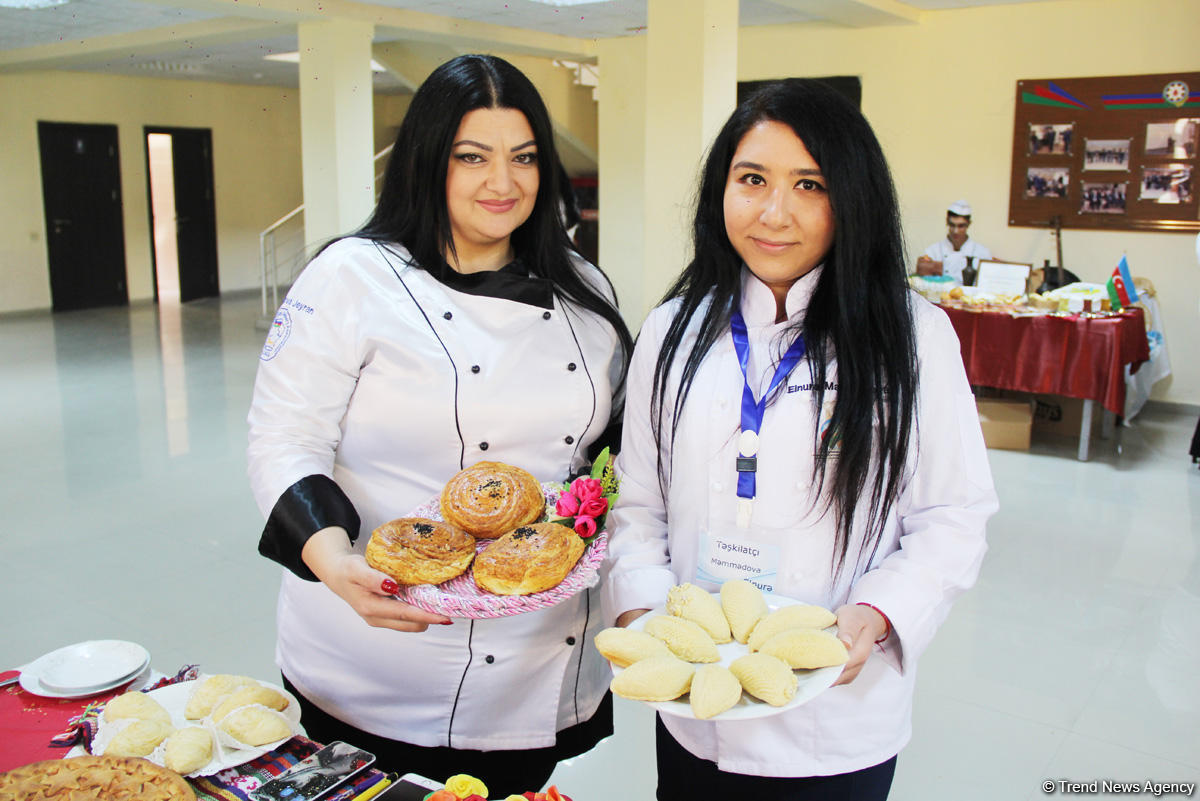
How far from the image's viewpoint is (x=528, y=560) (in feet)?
4.30

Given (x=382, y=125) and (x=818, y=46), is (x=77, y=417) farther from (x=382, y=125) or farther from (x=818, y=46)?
(x=382, y=125)

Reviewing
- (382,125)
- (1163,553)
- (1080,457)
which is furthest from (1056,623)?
(382,125)

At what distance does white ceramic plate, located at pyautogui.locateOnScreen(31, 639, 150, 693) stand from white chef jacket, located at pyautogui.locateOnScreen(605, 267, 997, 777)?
757 mm

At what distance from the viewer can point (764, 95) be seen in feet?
4.21

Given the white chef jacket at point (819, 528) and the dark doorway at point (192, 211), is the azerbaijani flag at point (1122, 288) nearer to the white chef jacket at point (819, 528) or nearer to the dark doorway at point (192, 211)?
the white chef jacket at point (819, 528)

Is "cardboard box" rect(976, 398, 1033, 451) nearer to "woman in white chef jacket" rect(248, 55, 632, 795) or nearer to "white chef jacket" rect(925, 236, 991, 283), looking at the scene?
"white chef jacket" rect(925, 236, 991, 283)

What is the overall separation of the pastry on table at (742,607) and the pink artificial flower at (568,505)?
10.4 inches

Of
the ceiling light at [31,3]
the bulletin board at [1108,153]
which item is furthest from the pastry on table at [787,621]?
the ceiling light at [31,3]

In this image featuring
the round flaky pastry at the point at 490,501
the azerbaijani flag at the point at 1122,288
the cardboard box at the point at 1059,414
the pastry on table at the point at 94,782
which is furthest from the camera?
the cardboard box at the point at 1059,414

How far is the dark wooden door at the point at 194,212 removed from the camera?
42.9ft

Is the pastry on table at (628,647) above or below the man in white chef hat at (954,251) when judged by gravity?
below

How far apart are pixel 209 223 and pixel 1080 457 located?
11.5m

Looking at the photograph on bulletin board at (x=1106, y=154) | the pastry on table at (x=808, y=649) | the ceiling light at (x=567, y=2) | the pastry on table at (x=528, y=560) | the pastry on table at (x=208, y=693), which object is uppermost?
the ceiling light at (x=567, y=2)

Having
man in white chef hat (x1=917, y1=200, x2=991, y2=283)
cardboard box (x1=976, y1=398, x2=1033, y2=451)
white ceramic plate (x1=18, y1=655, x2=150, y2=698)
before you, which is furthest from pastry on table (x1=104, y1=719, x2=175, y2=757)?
man in white chef hat (x1=917, y1=200, x2=991, y2=283)
